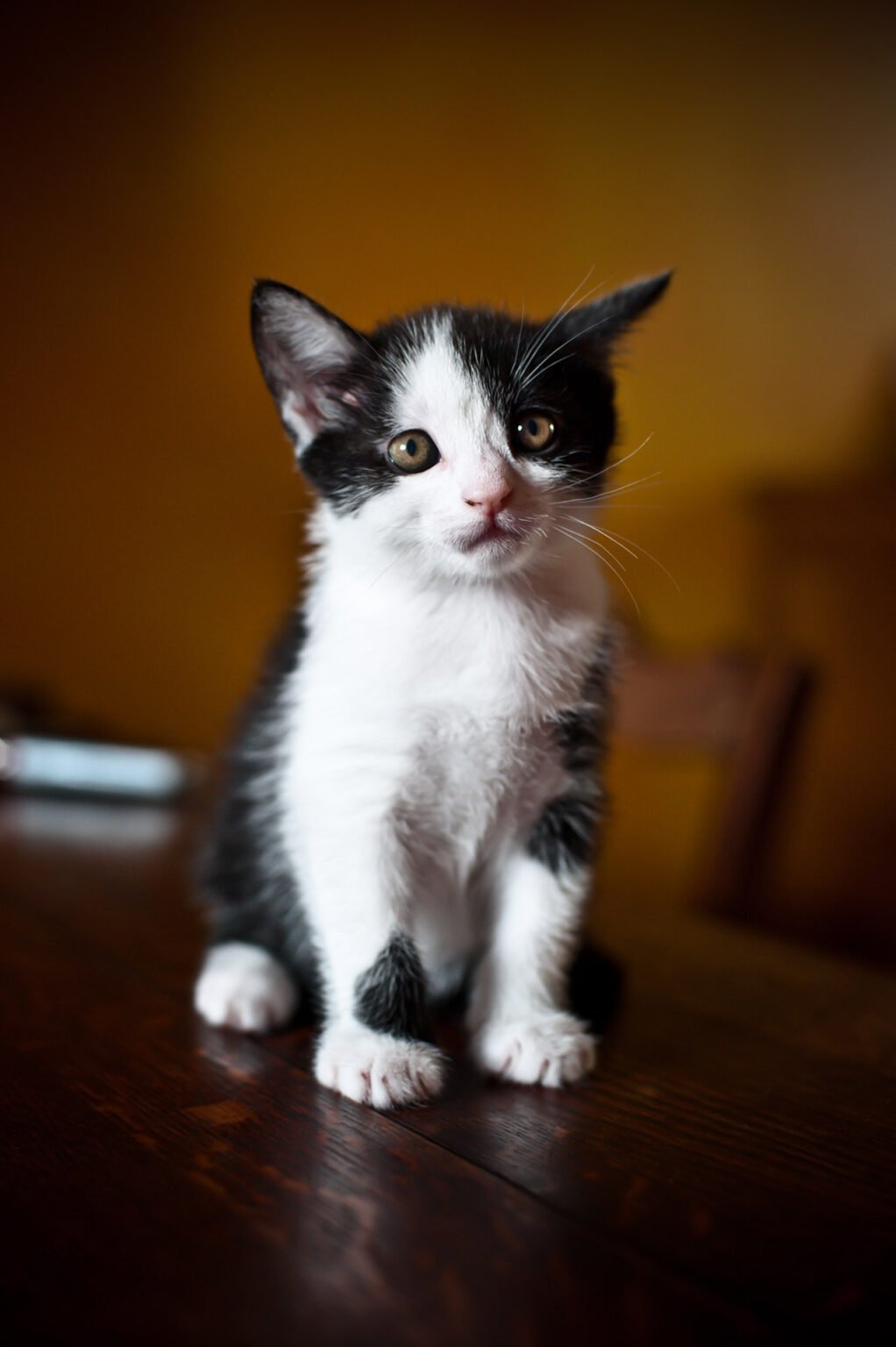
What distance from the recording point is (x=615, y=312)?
2.74 ft

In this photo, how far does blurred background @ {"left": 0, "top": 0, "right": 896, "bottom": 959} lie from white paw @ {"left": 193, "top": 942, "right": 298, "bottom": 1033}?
2.55ft

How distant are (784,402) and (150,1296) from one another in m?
1.72

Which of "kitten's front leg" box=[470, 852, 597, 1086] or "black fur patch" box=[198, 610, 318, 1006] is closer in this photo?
"kitten's front leg" box=[470, 852, 597, 1086]

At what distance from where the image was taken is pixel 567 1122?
65 centimetres

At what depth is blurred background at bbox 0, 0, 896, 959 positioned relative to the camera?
1.72 metres

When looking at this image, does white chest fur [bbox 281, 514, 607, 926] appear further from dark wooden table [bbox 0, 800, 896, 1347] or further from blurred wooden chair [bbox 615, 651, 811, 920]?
blurred wooden chair [bbox 615, 651, 811, 920]

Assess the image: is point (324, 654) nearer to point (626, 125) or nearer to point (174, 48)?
point (626, 125)

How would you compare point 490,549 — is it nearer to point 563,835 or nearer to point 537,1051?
point 563,835

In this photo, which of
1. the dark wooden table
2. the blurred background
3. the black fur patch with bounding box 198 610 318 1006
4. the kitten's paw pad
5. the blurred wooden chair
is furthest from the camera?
the blurred background

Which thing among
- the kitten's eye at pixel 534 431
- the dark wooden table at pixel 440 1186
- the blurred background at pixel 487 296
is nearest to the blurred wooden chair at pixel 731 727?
the blurred background at pixel 487 296

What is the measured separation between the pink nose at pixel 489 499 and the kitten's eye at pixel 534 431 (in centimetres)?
7

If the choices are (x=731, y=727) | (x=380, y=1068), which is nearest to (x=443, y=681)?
(x=380, y=1068)

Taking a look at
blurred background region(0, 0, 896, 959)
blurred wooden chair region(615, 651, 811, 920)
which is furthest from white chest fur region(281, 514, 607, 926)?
blurred background region(0, 0, 896, 959)

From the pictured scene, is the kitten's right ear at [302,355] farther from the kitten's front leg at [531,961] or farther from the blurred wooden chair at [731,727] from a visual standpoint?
the blurred wooden chair at [731,727]
